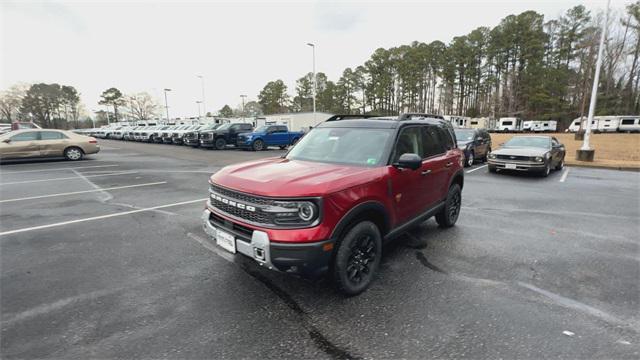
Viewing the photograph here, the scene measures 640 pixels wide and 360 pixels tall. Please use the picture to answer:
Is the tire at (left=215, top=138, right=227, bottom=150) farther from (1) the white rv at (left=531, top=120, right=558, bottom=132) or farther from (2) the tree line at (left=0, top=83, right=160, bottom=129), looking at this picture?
(2) the tree line at (left=0, top=83, right=160, bottom=129)

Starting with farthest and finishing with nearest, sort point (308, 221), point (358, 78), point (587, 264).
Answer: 1. point (358, 78)
2. point (587, 264)
3. point (308, 221)

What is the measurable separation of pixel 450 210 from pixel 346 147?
101 inches

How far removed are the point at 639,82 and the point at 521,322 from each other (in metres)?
72.2

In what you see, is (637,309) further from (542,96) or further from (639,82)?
(639,82)

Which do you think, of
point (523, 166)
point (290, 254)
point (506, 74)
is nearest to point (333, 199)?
point (290, 254)

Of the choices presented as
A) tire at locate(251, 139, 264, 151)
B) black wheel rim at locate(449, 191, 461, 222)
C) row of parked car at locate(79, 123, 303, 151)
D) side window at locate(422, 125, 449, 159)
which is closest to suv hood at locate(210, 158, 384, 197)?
side window at locate(422, 125, 449, 159)

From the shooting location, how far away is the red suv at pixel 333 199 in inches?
108

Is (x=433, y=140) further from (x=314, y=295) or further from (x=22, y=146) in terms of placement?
(x=22, y=146)

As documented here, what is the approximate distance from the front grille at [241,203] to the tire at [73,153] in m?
15.0

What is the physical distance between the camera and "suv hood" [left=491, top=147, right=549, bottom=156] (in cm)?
1051

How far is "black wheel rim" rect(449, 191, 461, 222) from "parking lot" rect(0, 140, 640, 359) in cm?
25

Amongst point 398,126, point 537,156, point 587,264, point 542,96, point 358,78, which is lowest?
point 587,264

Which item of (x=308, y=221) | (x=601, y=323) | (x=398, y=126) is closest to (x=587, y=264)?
(x=601, y=323)

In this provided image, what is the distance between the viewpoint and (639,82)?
5056 cm
